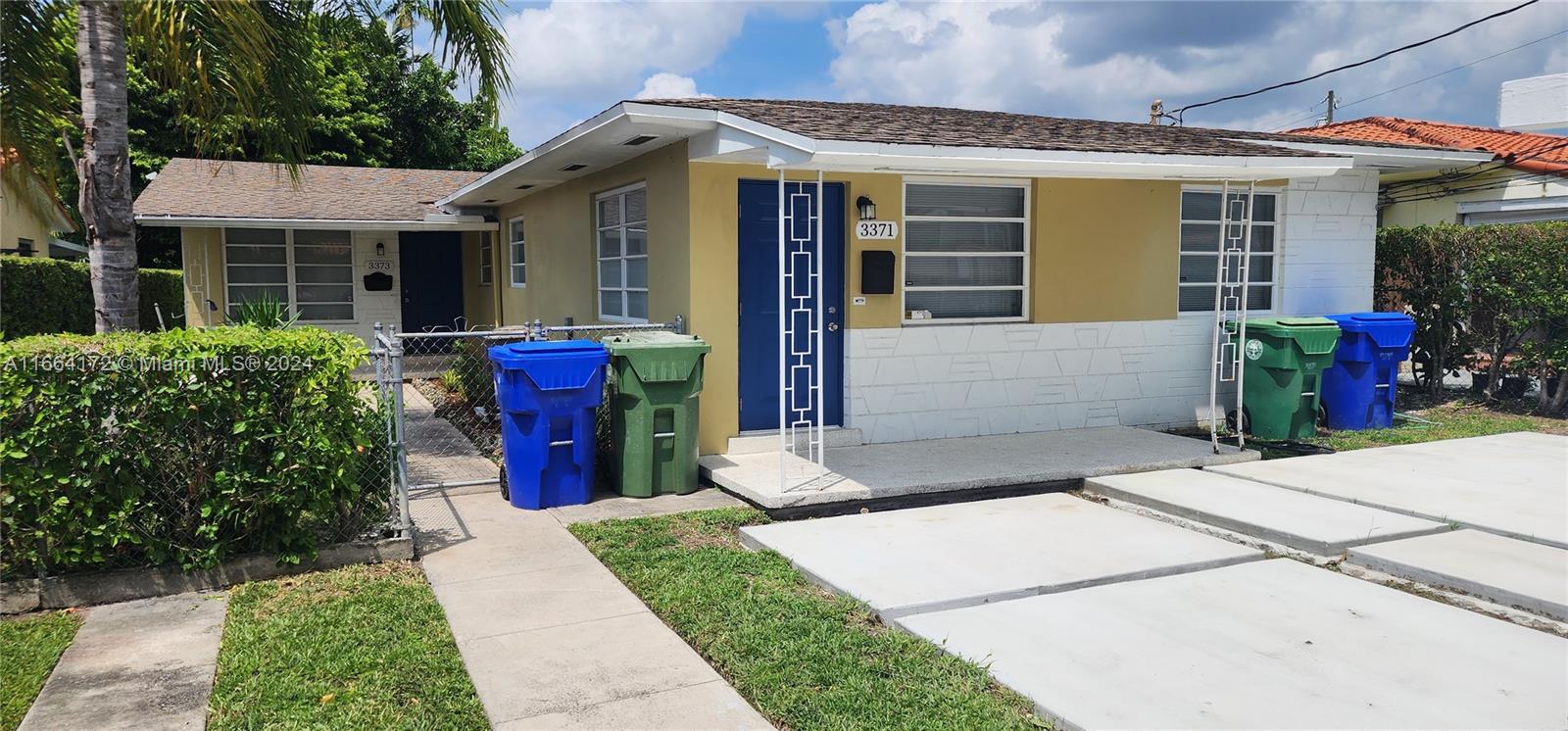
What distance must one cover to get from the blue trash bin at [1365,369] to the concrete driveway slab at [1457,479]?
2.79 feet

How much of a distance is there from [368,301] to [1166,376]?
1335cm

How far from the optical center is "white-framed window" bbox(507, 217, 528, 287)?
1460cm

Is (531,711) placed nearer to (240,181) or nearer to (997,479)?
(997,479)

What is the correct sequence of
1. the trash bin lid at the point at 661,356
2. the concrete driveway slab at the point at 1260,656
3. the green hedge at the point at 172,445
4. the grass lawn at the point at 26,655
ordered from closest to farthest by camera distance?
1. the concrete driveway slab at the point at 1260,656
2. the grass lawn at the point at 26,655
3. the green hedge at the point at 172,445
4. the trash bin lid at the point at 661,356

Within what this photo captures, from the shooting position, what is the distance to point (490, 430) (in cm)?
1012

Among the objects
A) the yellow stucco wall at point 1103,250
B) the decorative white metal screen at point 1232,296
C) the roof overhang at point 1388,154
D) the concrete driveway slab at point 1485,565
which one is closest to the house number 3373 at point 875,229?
the yellow stucco wall at point 1103,250

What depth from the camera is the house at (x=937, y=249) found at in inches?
297

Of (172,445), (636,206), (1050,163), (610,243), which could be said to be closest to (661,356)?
(636,206)

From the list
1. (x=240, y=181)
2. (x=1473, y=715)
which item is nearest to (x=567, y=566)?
(x=1473, y=715)

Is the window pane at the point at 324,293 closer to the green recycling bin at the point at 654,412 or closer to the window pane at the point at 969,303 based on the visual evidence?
the green recycling bin at the point at 654,412

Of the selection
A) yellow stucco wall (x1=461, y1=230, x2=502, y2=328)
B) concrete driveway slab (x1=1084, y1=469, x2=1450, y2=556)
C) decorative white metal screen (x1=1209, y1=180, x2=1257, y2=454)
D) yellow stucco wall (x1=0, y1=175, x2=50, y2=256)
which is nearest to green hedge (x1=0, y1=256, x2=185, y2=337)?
yellow stucco wall (x1=0, y1=175, x2=50, y2=256)

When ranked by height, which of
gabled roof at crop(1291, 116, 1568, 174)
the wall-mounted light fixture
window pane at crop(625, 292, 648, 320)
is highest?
gabled roof at crop(1291, 116, 1568, 174)

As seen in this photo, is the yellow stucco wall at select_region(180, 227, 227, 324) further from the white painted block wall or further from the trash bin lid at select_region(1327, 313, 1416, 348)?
the trash bin lid at select_region(1327, 313, 1416, 348)

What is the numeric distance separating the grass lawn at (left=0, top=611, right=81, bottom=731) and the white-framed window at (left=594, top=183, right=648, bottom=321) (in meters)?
5.16
